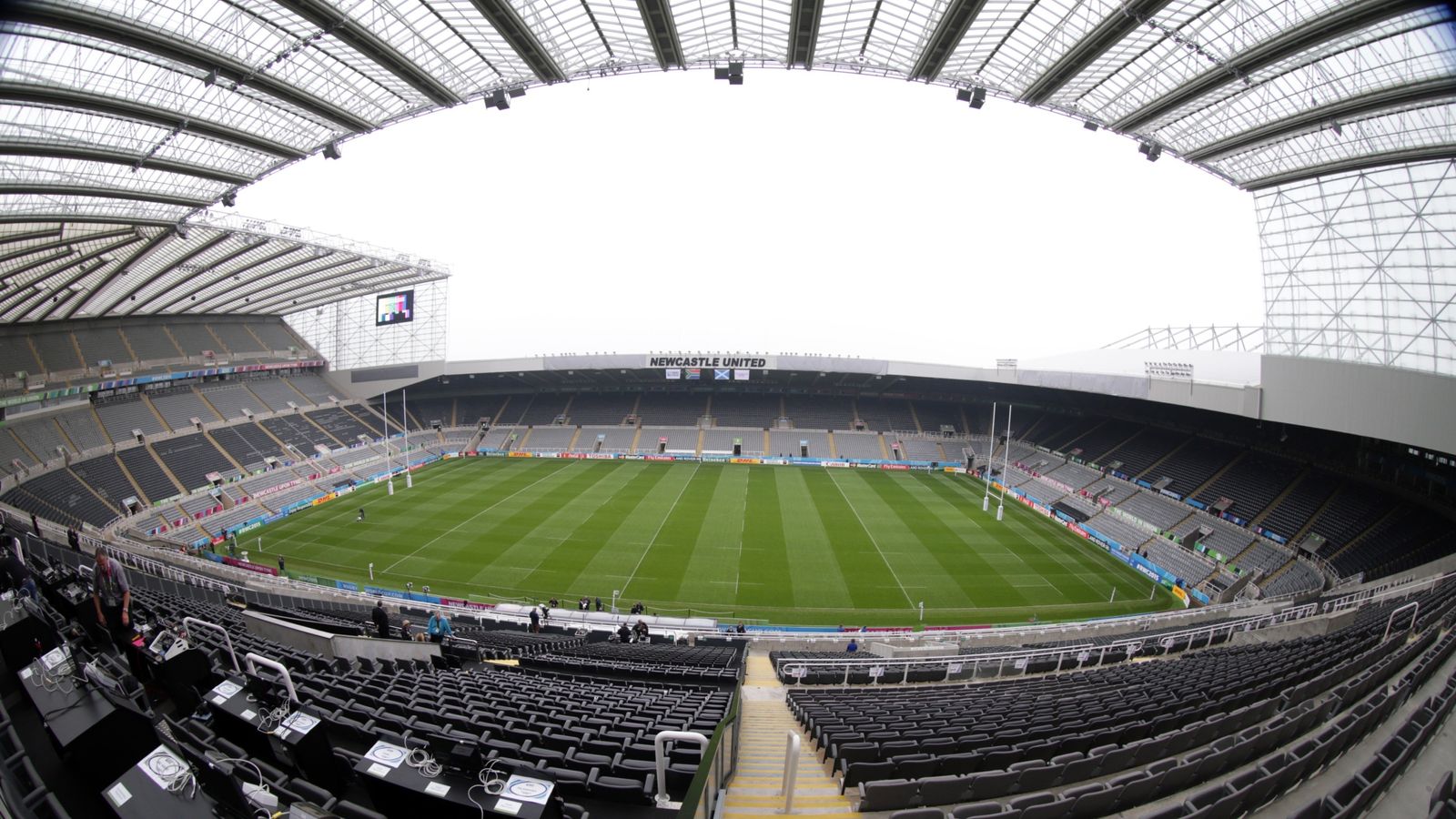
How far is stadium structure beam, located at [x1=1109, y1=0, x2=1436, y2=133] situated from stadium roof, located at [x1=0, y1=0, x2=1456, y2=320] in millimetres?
54

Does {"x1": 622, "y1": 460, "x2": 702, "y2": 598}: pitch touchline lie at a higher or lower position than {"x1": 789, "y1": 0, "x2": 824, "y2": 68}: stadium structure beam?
lower

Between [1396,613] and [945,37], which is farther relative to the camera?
[945,37]

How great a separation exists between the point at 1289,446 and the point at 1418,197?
17.0 meters

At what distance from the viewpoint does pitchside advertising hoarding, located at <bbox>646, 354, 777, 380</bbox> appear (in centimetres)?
5378

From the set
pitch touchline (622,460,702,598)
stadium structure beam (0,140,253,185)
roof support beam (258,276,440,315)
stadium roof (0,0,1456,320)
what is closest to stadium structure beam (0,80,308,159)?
stadium roof (0,0,1456,320)

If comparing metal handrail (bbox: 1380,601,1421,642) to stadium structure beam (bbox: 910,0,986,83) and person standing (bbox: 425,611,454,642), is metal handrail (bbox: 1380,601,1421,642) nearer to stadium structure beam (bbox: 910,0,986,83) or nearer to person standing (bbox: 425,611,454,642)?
stadium structure beam (bbox: 910,0,986,83)

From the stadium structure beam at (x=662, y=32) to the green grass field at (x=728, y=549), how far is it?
799 inches

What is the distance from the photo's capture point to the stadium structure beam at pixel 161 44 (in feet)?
41.0

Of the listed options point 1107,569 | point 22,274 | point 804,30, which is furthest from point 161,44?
point 1107,569

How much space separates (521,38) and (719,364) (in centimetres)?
3917

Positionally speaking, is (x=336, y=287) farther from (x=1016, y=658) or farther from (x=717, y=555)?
(x=1016, y=658)

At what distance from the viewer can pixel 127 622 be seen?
8242 millimetres

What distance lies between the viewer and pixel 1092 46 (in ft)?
49.7

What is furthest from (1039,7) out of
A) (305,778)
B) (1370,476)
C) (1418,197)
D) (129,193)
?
(129,193)
